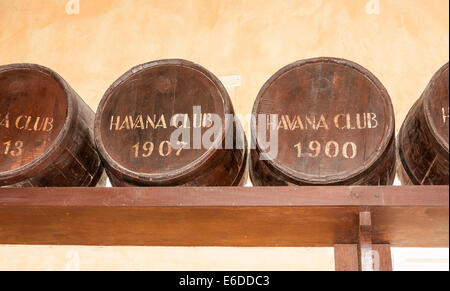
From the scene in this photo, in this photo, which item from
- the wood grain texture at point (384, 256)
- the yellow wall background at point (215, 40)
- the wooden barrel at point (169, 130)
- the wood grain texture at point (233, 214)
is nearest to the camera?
the wood grain texture at point (233, 214)

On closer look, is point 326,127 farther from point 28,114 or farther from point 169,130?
point 28,114

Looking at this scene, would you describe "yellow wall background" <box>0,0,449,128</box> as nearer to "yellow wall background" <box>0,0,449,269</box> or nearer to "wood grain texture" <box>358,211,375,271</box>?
"yellow wall background" <box>0,0,449,269</box>

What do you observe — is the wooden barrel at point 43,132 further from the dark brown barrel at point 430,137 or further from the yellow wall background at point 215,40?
the dark brown barrel at point 430,137

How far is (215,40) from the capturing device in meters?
2.80

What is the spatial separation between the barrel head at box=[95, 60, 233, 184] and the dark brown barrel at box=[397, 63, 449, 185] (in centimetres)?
67

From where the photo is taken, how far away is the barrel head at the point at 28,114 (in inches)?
82.1

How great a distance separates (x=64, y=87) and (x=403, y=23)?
1610 mm

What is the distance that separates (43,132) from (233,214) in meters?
0.80

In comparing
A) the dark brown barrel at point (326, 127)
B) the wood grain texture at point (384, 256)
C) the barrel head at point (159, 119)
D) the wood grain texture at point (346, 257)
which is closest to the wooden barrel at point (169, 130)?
the barrel head at point (159, 119)

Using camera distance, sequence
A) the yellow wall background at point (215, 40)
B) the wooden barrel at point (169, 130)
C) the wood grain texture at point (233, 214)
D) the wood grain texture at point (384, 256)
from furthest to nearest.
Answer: the yellow wall background at point (215, 40), the wood grain texture at point (384, 256), the wooden barrel at point (169, 130), the wood grain texture at point (233, 214)

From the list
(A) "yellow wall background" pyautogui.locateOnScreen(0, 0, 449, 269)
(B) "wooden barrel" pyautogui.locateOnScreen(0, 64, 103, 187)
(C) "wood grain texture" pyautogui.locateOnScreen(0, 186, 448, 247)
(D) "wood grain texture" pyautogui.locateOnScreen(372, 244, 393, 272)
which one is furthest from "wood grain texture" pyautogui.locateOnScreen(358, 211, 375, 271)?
(B) "wooden barrel" pyautogui.locateOnScreen(0, 64, 103, 187)

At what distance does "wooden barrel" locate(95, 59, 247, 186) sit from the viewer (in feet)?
6.32

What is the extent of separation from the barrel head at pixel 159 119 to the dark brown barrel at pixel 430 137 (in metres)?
0.67

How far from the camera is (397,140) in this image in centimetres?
217
